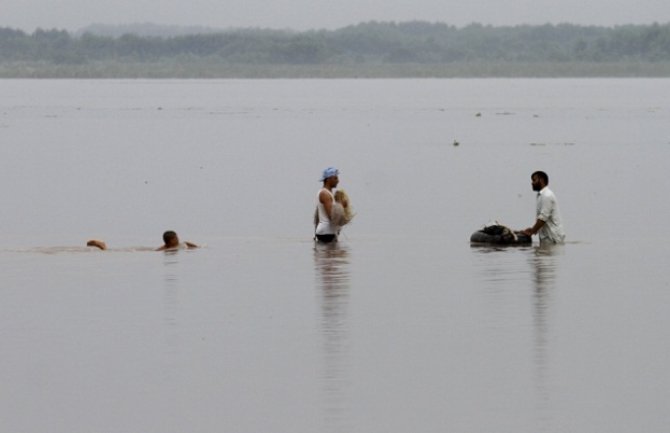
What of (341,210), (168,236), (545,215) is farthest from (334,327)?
(168,236)

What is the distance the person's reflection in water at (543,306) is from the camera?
42.1 ft

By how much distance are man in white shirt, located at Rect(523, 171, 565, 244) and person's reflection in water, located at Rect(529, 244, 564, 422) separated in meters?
0.29

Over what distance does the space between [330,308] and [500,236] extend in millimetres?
5560

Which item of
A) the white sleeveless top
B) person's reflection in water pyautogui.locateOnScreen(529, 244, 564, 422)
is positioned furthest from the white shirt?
A: the white sleeveless top

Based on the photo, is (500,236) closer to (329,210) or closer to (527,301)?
(329,210)

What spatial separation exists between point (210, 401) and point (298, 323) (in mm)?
3650

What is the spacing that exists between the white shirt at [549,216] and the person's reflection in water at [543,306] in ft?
0.86

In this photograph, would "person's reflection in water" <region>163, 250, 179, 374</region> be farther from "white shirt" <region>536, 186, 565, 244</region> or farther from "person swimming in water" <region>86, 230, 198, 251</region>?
"white shirt" <region>536, 186, 565, 244</region>

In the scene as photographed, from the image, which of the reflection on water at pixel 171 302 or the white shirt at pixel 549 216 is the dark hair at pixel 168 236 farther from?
the white shirt at pixel 549 216

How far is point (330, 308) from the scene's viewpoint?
1709cm

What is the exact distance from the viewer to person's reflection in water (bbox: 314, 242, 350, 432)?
1217 cm

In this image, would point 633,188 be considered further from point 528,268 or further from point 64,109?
point 64,109

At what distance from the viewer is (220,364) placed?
13.9 meters

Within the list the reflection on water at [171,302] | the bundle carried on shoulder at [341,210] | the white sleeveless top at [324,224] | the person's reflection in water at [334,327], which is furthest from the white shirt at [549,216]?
the reflection on water at [171,302]
